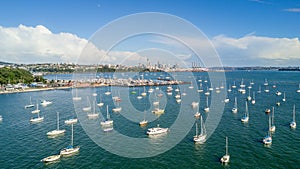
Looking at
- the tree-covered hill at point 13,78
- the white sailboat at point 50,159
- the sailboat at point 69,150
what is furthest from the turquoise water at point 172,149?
the tree-covered hill at point 13,78

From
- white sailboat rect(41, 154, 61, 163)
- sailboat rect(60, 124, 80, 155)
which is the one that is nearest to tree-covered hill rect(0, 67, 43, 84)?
sailboat rect(60, 124, 80, 155)

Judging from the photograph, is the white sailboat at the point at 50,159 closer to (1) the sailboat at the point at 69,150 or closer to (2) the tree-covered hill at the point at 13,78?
(1) the sailboat at the point at 69,150

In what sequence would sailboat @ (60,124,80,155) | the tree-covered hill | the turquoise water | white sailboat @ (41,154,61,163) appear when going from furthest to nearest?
the tree-covered hill, sailboat @ (60,124,80,155), white sailboat @ (41,154,61,163), the turquoise water

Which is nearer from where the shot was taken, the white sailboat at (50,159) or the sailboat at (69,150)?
the white sailboat at (50,159)

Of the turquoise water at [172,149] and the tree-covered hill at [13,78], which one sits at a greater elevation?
the tree-covered hill at [13,78]

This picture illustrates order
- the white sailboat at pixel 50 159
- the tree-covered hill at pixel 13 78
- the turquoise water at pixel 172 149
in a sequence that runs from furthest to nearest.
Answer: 1. the tree-covered hill at pixel 13 78
2. the white sailboat at pixel 50 159
3. the turquoise water at pixel 172 149

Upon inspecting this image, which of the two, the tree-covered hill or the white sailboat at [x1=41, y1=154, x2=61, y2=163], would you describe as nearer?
the white sailboat at [x1=41, y1=154, x2=61, y2=163]

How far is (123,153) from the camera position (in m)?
23.9

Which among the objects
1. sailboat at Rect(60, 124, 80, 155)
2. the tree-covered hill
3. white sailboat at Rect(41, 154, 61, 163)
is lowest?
white sailboat at Rect(41, 154, 61, 163)

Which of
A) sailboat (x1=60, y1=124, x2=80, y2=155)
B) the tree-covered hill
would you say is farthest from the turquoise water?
the tree-covered hill

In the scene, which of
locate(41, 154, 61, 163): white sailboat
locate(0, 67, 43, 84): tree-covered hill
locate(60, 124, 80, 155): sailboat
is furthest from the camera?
locate(0, 67, 43, 84): tree-covered hill

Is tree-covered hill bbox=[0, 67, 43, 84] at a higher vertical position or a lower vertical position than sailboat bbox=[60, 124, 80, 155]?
higher

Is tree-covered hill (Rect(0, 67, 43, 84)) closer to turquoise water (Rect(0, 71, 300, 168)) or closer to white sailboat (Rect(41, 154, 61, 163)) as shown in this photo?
turquoise water (Rect(0, 71, 300, 168))

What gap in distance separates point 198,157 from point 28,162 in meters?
16.8
